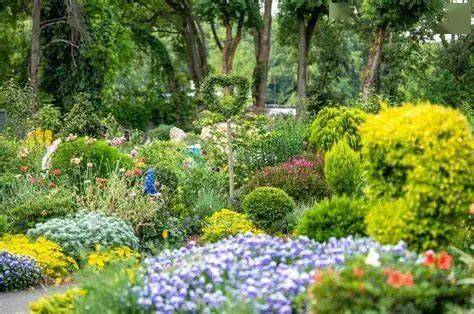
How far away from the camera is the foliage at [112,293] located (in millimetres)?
5320

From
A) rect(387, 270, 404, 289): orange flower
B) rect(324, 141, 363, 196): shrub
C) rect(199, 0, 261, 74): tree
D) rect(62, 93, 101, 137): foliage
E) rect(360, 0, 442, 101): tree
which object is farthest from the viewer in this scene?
rect(199, 0, 261, 74): tree

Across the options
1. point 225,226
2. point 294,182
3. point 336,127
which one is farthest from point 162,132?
point 225,226

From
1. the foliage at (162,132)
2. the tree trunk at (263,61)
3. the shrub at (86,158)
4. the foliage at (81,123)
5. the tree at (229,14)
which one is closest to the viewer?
the shrub at (86,158)

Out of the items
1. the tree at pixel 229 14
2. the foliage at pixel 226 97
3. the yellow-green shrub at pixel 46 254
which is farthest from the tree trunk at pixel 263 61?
the yellow-green shrub at pixel 46 254

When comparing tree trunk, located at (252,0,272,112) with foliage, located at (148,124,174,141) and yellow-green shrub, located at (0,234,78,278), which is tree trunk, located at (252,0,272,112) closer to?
foliage, located at (148,124,174,141)

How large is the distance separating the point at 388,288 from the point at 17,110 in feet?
51.1

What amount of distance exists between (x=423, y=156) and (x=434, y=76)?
23810 millimetres

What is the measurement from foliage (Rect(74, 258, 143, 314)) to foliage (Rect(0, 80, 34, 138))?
1316 cm

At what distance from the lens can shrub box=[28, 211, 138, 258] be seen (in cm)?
970

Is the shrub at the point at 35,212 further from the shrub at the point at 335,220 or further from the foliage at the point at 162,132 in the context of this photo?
the foliage at the point at 162,132

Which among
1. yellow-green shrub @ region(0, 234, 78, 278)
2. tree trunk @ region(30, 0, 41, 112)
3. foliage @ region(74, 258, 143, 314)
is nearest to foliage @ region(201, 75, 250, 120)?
yellow-green shrub @ region(0, 234, 78, 278)

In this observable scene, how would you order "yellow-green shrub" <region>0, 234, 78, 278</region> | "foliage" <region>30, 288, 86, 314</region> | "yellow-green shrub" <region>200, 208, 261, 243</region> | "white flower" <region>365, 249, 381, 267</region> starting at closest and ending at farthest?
"white flower" <region>365, 249, 381, 267</region>
"foliage" <region>30, 288, 86, 314</region>
"yellow-green shrub" <region>0, 234, 78, 278</region>
"yellow-green shrub" <region>200, 208, 261, 243</region>

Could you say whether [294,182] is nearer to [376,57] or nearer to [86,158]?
[86,158]

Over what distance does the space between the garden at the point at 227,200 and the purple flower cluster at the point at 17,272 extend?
21 millimetres
